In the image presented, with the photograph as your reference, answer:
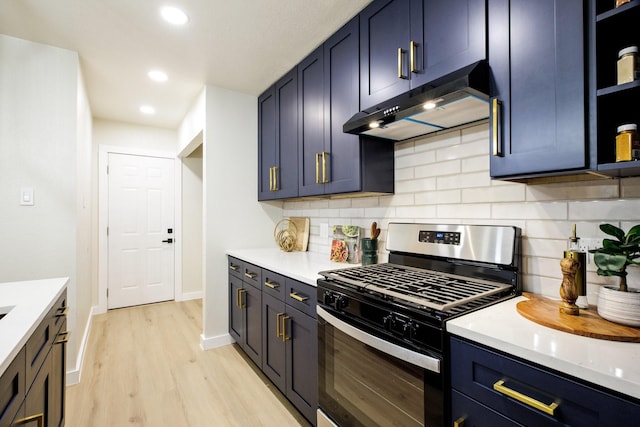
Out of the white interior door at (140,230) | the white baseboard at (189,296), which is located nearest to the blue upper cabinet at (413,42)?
the white interior door at (140,230)

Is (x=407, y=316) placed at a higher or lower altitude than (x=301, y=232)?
lower

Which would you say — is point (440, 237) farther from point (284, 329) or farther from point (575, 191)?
point (284, 329)

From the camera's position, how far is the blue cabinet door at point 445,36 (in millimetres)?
1259

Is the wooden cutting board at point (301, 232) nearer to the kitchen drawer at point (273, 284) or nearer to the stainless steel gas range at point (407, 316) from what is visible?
the kitchen drawer at point (273, 284)

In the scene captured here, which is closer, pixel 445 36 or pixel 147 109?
pixel 445 36

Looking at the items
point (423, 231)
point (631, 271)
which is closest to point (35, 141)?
point (423, 231)

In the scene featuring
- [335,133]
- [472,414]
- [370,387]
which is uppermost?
[335,133]

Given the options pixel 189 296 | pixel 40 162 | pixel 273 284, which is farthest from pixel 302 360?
pixel 189 296

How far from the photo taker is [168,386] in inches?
91.0

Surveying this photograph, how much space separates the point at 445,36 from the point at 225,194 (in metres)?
2.34

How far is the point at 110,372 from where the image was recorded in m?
2.53

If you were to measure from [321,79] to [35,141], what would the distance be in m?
2.15

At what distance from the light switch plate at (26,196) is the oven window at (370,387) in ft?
7.63

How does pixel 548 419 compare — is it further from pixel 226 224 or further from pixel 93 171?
pixel 93 171
